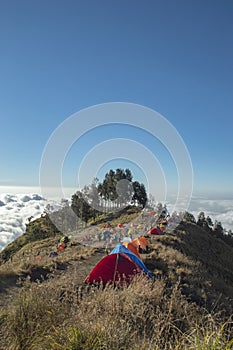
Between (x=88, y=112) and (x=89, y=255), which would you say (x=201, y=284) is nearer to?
(x=89, y=255)

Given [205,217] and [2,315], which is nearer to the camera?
[2,315]

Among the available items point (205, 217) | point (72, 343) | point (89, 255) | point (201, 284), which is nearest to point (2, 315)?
point (72, 343)

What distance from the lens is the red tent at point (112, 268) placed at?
9000mm

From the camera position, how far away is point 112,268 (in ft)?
30.1

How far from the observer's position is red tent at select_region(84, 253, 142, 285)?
29.5 ft

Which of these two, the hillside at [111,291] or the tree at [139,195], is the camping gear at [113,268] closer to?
the hillside at [111,291]

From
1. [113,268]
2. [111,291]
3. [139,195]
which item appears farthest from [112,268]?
[139,195]

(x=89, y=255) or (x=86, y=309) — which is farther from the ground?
(x=86, y=309)

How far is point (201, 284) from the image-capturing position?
36.9 feet

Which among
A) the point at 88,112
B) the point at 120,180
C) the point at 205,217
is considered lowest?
the point at 205,217

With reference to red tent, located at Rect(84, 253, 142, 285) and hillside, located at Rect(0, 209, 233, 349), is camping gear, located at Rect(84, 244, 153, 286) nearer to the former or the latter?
red tent, located at Rect(84, 253, 142, 285)

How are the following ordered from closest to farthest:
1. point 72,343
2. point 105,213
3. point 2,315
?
point 72,343 < point 2,315 < point 105,213

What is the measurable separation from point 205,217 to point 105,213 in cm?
3641

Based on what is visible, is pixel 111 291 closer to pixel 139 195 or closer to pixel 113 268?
pixel 113 268
